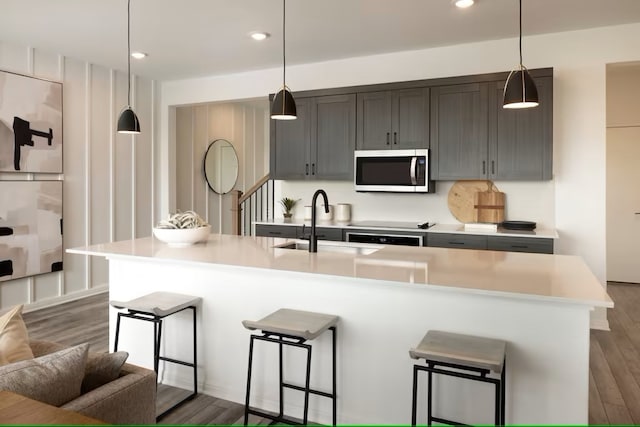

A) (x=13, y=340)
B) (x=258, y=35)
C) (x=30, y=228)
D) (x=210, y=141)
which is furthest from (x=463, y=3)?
(x=210, y=141)

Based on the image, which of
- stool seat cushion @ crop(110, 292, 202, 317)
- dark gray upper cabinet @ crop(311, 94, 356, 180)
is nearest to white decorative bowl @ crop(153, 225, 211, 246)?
stool seat cushion @ crop(110, 292, 202, 317)

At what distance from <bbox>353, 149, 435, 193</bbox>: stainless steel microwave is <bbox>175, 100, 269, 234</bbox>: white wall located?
2.53m

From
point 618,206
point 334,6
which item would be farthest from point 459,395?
point 618,206

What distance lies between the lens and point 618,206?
21.2 ft

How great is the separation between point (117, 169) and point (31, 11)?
7.33ft

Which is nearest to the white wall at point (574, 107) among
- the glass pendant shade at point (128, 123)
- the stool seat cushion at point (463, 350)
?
the stool seat cushion at point (463, 350)

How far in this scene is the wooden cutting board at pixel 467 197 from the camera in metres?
4.80

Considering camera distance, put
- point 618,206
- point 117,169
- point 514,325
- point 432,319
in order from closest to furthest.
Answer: point 514,325 → point 432,319 → point 117,169 → point 618,206

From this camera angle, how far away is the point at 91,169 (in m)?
5.50

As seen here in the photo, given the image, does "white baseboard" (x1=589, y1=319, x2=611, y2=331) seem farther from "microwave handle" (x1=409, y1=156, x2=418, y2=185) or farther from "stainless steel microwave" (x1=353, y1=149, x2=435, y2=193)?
"microwave handle" (x1=409, y1=156, x2=418, y2=185)

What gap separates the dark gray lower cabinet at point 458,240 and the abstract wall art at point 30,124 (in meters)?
3.87

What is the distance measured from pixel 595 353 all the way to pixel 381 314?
7.36ft

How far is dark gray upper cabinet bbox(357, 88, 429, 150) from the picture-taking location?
185 inches

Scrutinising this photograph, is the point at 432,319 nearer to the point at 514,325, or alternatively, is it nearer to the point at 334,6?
the point at 514,325
